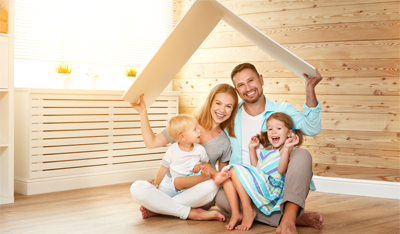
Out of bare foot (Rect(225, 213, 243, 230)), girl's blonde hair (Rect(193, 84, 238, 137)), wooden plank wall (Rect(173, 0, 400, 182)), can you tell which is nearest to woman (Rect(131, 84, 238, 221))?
girl's blonde hair (Rect(193, 84, 238, 137))

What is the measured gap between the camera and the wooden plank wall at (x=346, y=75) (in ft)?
9.55

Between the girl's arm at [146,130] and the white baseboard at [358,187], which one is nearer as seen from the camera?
the girl's arm at [146,130]

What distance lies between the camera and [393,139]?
2908 mm

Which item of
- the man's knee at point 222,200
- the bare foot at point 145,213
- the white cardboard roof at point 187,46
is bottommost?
the bare foot at point 145,213

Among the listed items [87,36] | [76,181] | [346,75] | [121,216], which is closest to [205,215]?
[121,216]

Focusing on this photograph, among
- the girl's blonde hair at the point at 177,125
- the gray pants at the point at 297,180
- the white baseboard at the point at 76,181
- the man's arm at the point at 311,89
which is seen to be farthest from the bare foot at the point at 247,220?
the white baseboard at the point at 76,181

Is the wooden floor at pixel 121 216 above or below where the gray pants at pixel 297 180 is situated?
below

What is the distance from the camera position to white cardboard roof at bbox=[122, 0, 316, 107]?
1.88m

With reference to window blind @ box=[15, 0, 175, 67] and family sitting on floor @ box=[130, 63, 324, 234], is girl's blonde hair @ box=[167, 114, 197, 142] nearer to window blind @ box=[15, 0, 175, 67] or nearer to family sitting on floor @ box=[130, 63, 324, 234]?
family sitting on floor @ box=[130, 63, 324, 234]

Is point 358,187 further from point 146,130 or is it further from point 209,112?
point 146,130

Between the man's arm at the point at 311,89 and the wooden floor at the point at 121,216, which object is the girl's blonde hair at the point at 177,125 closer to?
the wooden floor at the point at 121,216

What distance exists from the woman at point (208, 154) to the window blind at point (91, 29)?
1.37m

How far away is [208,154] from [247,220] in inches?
17.9

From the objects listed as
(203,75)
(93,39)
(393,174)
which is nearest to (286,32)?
(203,75)
